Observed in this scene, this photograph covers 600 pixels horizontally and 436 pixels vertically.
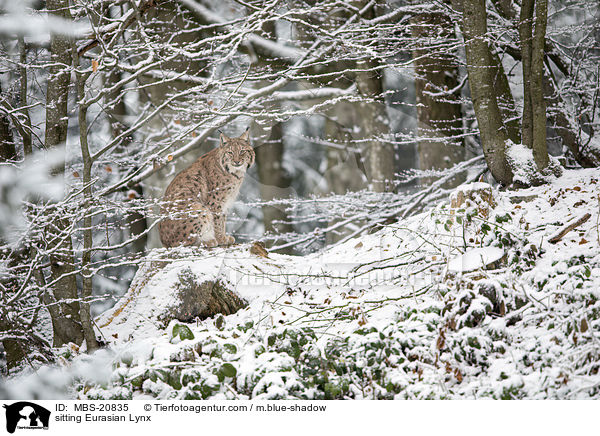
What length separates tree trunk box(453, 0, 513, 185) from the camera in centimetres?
400

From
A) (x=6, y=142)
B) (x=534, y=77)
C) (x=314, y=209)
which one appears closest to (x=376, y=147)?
(x=314, y=209)

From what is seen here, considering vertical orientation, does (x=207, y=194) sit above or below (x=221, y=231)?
above

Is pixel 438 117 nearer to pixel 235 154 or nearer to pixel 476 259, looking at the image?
pixel 235 154

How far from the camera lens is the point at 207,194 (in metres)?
3.89

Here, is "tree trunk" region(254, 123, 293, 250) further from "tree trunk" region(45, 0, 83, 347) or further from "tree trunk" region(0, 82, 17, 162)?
"tree trunk" region(0, 82, 17, 162)

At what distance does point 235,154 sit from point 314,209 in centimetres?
124

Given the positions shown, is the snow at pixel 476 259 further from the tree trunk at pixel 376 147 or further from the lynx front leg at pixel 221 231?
the tree trunk at pixel 376 147

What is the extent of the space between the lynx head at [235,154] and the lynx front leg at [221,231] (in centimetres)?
36

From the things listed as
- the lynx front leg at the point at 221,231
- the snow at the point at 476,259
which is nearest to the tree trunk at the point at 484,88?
the snow at the point at 476,259

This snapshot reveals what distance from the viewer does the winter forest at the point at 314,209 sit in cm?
246

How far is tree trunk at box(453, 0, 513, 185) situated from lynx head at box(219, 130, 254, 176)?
1.90 m

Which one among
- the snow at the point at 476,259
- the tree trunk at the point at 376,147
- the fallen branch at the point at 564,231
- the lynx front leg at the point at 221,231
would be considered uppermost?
the tree trunk at the point at 376,147
